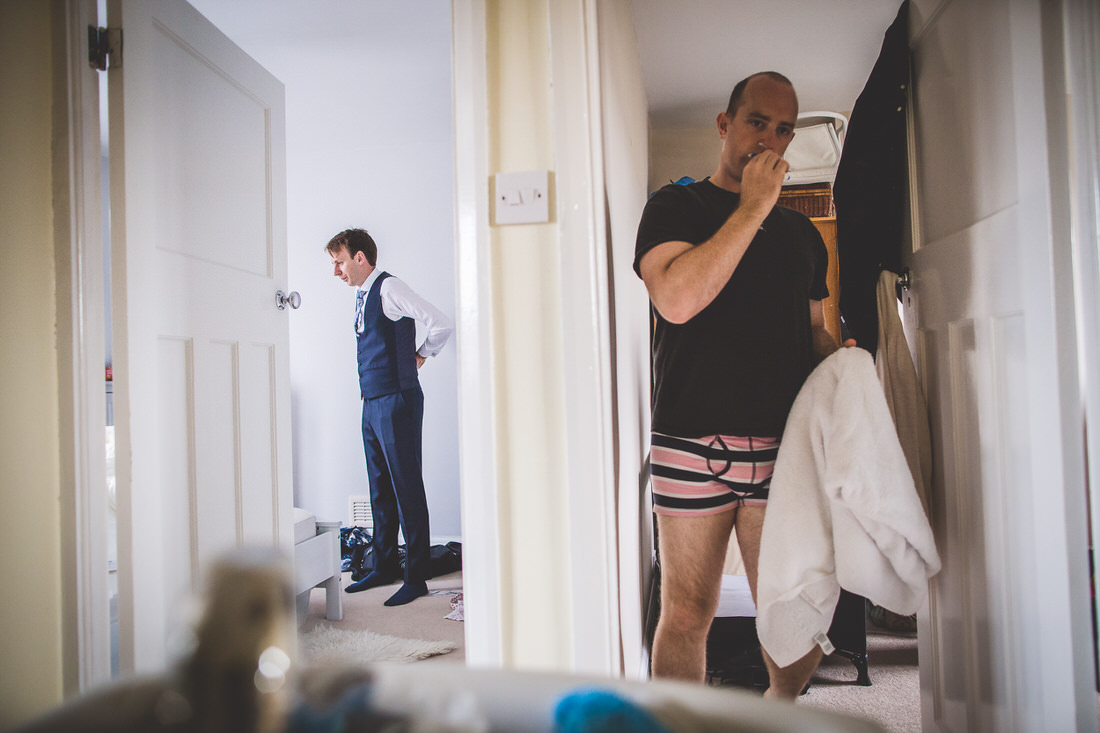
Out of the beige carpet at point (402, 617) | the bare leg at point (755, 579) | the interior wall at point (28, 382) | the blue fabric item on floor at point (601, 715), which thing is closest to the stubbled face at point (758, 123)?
the bare leg at point (755, 579)

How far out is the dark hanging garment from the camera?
4.51ft

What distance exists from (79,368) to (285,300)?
0.68 metres

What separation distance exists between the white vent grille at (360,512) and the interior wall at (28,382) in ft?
6.78

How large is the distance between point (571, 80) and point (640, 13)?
1.00 m

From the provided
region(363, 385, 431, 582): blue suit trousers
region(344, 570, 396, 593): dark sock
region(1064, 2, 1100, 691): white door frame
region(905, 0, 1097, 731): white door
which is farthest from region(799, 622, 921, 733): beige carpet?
region(344, 570, 396, 593): dark sock

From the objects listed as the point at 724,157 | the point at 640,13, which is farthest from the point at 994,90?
the point at 640,13

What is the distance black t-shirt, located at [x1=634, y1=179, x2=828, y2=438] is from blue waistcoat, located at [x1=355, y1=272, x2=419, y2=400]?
5.55 feet

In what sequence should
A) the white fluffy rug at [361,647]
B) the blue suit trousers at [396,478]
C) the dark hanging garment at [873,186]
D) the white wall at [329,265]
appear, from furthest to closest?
the white wall at [329,265]
the blue suit trousers at [396,478]
the white fluffy rug at [361,647]
the dark hanging garment at [873,186]

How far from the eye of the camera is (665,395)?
50.1 inches

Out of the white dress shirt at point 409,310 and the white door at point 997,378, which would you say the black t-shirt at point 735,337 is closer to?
the white door at point 997,378

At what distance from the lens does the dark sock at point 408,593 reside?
8.18 feet

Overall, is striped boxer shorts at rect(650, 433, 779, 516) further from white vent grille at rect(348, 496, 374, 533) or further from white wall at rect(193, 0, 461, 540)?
white vent grille at rect(348, 496, 374, 533)

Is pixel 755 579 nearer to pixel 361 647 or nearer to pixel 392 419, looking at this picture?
pixel 361 647

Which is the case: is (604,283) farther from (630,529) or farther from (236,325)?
(236,325)
